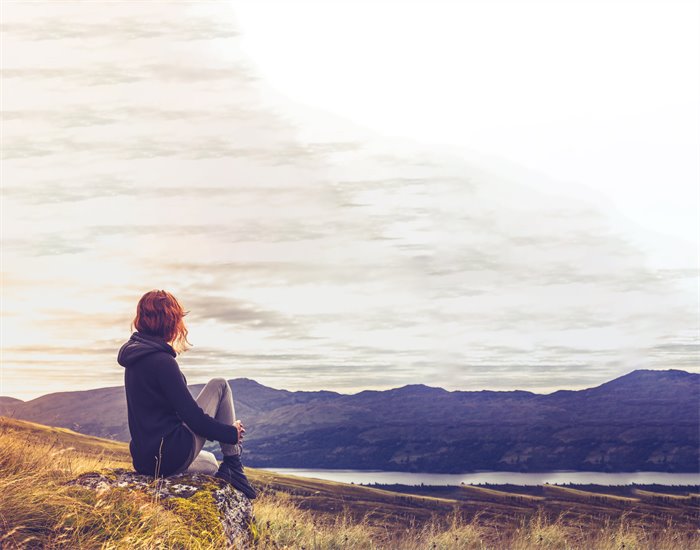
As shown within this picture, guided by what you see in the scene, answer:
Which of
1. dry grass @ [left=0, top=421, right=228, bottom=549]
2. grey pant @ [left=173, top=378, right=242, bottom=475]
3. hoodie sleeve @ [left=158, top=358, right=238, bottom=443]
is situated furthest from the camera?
grey pant @ [left=173, top=378, right=242, bottom=475]

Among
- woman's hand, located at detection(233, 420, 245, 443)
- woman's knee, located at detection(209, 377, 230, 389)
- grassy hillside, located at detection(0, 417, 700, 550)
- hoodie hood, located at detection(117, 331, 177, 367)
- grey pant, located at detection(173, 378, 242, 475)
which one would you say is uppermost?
hoodie hood, located at detection(117, 331, 177, 367)

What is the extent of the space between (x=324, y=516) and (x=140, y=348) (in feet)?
→ 19.3

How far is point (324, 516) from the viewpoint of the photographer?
481 inches

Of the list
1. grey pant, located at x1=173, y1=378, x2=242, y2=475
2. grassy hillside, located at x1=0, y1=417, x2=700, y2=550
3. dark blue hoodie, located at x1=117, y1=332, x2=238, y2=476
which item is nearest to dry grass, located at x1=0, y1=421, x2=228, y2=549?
grassy hillside, located at x1=0, y1=417, x2=700, y2=550

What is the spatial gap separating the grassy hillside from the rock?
0.78 feet

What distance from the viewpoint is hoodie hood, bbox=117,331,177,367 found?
7.38 meters

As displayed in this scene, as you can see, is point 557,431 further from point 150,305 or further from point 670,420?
point 150,305

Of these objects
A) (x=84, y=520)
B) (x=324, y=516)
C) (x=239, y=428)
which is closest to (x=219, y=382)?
(x=239, y=428)

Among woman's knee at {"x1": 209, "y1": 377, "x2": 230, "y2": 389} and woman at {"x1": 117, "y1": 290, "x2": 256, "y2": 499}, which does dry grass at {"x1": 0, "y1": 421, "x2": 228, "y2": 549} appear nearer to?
woman at {"x1": 117, "y1": 290, "x2": 256, "y2": 499}

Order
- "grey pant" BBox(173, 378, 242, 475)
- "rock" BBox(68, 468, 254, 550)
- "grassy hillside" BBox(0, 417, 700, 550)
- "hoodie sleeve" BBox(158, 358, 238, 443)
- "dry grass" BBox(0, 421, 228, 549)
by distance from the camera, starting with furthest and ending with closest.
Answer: "grey pant" BBox(173, 378, 242, 475), "rock" BBox(68, 468, 254, 550), "hoodie sleeve" BBox(158, 358, 238, 443), "grassy hillside" BBox(0, 417, 700, 550), "dry grass" BBox(0, 421, 228, 549)

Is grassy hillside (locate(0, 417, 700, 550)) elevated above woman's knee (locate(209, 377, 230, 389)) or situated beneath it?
situated beneath

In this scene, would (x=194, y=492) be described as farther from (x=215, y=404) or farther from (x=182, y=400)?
(x=182, y=400)

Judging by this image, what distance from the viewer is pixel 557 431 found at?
59.0 meters

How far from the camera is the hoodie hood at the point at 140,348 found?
738cm
